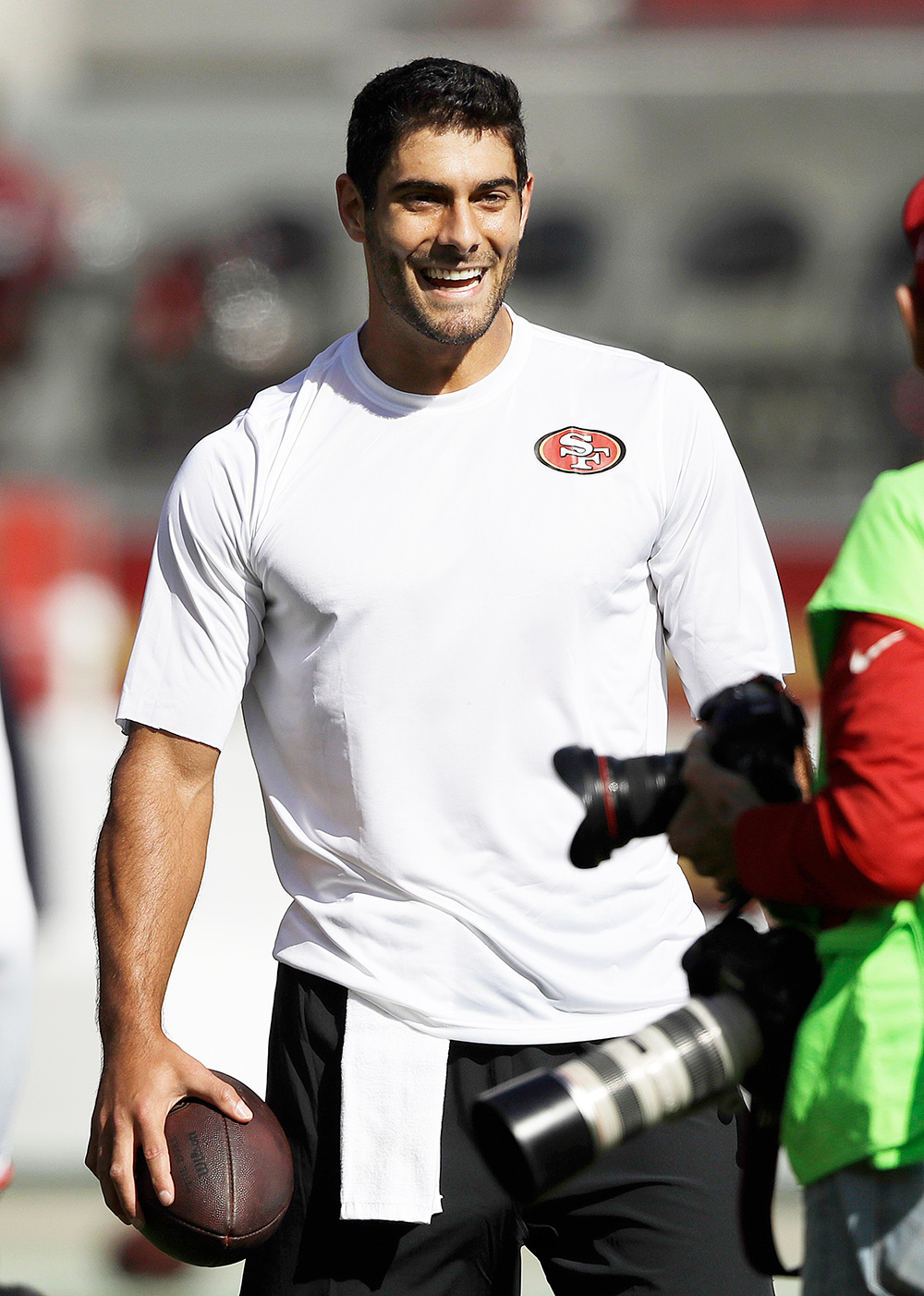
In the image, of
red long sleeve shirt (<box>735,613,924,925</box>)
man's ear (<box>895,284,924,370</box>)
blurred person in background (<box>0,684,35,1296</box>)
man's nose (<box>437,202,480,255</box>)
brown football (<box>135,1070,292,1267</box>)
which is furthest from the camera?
blurred person in background (<box>0,684,35,1296</box>)

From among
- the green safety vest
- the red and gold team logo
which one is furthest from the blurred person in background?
the green safety vest

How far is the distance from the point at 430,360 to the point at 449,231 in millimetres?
172

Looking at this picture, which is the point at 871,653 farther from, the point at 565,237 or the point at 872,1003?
the point at 565,237

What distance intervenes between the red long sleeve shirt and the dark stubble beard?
0.91m

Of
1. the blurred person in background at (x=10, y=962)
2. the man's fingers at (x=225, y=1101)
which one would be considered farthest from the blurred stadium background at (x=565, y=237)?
the man's fingers at (x=225, y=1101)

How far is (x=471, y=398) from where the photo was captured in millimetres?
2275

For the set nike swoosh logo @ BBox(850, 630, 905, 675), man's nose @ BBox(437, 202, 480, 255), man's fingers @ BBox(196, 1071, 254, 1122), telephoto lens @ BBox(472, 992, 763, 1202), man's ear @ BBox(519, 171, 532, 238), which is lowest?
man's fingers @ BBox(196, 1071, 254, 1122)

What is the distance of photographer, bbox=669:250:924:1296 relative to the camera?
1421mm

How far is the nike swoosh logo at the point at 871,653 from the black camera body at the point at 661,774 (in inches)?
7.9

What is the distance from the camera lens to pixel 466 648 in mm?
2148

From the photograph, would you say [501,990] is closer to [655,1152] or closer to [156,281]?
[655,1152]

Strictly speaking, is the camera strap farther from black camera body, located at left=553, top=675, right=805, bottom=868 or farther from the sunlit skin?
the sunlit skin

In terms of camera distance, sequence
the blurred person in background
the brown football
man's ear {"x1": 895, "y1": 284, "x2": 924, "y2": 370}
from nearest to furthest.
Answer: man's ear {"x1": 895, "y1": 284, "x2": 924, "y2": 370}, the brown football, the blurred person in background

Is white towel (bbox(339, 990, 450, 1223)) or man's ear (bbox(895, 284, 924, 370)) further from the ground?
man's ear (bbox(895, 284, 924, 370))
